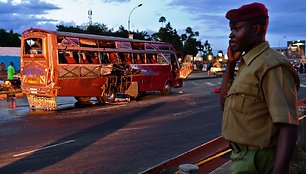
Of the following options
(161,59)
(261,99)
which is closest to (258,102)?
(261,99)

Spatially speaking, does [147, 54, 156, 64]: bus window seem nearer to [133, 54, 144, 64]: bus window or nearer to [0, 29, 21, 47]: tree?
[133, 54, 144, 64]: bus window

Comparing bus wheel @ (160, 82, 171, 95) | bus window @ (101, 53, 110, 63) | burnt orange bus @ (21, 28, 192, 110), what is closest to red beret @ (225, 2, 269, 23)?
burnt orange bus @ (21, 28, 192, 110)

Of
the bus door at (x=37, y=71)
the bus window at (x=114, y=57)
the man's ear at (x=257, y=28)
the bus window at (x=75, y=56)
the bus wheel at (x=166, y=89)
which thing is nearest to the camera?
the man's ear at (x=257, y=28)

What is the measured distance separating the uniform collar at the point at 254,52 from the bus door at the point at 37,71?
12.9 metres

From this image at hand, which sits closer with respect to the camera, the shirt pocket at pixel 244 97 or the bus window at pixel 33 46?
the shirt pocket at pixel 244 97

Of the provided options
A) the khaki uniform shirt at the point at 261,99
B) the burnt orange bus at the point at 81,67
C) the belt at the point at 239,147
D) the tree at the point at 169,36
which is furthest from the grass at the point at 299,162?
the tree at the point at 169,36

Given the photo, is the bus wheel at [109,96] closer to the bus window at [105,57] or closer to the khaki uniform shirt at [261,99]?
the bus window at [105,57]

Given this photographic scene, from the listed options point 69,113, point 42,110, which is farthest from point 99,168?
point 42,110

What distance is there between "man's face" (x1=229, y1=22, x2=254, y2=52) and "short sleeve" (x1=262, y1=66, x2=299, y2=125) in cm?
30

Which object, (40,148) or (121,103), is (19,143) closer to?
(40,148)

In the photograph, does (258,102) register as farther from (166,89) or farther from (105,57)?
(166,89)

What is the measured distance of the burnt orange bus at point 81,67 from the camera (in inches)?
577

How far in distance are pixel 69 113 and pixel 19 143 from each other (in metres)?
5.38

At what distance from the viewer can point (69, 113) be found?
1395 centimetres
